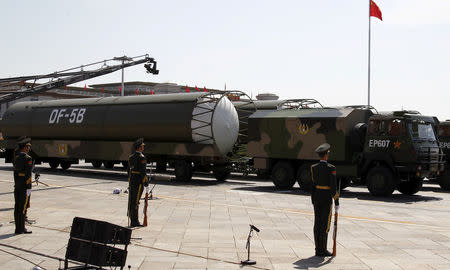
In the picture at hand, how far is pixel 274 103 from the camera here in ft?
97.0

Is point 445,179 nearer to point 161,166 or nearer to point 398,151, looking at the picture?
point 398,151

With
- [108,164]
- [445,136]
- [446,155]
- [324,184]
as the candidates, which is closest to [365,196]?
[446,155]

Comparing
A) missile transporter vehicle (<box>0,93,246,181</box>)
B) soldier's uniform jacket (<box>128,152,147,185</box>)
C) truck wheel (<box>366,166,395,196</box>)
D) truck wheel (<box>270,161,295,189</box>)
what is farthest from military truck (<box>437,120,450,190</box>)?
soldier's uniform jacket (<box>128,152,147,185</box>)

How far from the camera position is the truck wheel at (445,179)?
2405 centimetres

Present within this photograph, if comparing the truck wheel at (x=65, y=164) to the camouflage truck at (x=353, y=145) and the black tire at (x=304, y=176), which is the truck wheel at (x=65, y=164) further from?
the black tire at (x=304, y=176)

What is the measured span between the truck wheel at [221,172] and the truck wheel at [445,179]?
989 centimetres

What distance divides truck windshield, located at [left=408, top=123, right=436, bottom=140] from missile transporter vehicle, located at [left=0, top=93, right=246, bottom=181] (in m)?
8.86

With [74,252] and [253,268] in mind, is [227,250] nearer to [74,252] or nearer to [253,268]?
[253,268]

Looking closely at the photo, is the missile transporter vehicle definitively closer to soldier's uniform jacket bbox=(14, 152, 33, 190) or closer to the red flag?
soldier's uniform jacket bbox=(14, 152, 33, 190)

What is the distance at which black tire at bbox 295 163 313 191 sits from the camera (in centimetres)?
2228

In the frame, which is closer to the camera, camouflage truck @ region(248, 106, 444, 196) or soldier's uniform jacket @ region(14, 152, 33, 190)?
soldier's uniform jacket @ region(14, 152, 33, 190)

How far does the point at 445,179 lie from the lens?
24.1 metres

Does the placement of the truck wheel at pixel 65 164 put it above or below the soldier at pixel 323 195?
below

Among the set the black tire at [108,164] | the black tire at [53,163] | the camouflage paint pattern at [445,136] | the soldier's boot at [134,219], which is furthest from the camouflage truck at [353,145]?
the black tire at [53,163]
